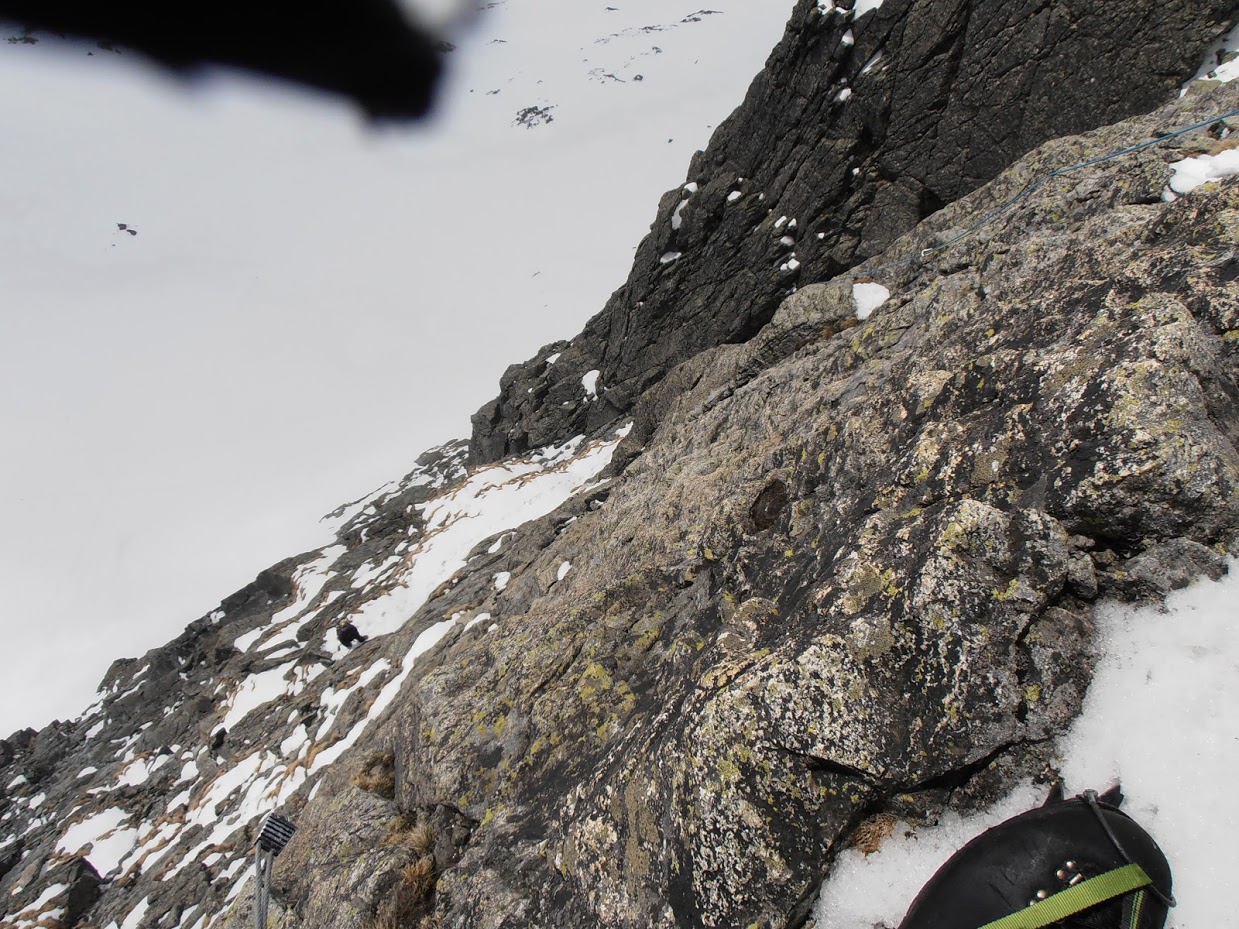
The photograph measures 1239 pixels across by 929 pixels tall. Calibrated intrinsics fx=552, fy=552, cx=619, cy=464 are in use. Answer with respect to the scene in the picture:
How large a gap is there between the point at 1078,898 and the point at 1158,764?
99 centimetres

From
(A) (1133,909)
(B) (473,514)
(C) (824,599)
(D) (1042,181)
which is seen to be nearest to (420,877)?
(C) (824,599)

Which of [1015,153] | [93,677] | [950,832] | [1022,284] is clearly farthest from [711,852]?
[93,677]

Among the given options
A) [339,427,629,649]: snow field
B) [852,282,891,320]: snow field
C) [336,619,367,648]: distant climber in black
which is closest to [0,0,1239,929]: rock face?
[852,282,891,320]: snow field

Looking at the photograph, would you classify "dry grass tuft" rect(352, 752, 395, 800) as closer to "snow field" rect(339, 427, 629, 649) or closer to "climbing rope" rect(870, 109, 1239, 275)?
"snow field" rect(339, 427, 629, 649)

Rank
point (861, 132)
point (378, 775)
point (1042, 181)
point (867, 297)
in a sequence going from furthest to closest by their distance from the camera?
point (861, 132) < point (867, 297) < point (1042, 181) < point (378, 775)

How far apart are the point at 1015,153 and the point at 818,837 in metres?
21.5

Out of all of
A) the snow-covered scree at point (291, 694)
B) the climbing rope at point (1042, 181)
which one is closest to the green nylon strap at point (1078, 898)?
the snow-covered scree at point (291, 694)

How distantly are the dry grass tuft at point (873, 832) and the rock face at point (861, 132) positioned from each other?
65.4 feet

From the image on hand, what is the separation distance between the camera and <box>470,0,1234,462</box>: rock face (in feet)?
49.3

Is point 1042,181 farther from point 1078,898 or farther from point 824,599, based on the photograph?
Answer: point 1078,898

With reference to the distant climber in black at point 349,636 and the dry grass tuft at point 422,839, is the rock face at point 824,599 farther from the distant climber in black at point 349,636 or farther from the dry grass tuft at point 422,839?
the distant climber in black at point 349,636

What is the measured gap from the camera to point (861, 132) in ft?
69.4

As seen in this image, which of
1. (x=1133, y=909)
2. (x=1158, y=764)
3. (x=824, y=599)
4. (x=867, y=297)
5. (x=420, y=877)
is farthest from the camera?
(x=867, y=297)

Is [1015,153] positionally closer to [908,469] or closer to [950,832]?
[908,469]
